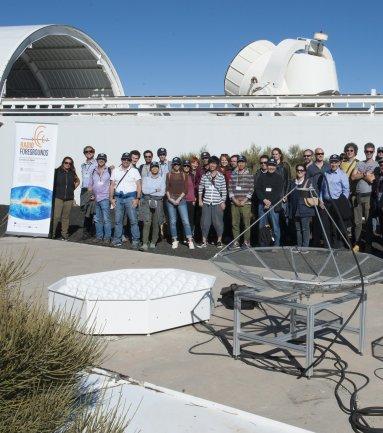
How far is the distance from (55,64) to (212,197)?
Result: 976 inches

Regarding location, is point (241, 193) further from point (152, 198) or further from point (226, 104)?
point (226, 104)

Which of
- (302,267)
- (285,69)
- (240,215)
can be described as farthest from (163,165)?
(285,69)

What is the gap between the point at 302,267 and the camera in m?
7.18

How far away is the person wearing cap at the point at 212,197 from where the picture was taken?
1191 cm

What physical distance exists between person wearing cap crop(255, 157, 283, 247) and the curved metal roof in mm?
16268

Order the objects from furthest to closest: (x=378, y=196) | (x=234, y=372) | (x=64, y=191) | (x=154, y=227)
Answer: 1. (x=64, y=191)
2. (x=154, y=227)
3. (x=378, y=196)
4. (x=234, y=372)

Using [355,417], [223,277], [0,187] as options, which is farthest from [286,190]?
[0,187]

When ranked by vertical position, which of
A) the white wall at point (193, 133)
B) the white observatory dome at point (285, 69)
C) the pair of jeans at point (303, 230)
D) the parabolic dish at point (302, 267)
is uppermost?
the white observatory dome at point (285, 69)

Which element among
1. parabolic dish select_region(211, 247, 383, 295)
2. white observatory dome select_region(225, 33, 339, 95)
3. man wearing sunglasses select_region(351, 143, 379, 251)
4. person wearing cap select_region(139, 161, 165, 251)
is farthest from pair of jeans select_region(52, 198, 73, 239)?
white observatory dome select_region(225, 33, 339, 95)

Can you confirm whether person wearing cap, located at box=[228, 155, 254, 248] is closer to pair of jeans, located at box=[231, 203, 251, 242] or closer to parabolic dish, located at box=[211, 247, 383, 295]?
pair of jeans, located at box=[231, 203, 251, 242]

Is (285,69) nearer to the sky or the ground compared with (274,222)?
nearer to the sky

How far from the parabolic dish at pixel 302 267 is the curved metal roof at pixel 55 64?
20158mm

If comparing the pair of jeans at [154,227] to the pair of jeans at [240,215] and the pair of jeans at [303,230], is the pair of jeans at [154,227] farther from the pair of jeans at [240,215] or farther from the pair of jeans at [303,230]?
the pair of jeans at [303,230]

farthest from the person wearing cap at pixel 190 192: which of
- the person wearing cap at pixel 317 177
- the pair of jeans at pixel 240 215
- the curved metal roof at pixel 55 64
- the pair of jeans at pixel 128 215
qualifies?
the curved metal roof at pixel 55 64
